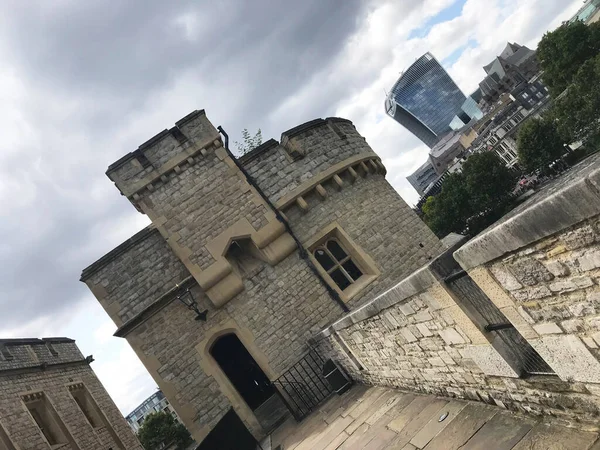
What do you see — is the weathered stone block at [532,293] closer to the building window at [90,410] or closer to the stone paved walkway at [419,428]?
the stone paved walkway at [419,428]

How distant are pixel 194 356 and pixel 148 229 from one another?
3677 millimetres

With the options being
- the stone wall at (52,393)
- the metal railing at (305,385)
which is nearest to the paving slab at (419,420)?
the metal railing at (305,385)

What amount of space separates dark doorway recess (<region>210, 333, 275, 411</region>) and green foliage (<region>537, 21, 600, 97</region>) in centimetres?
3884

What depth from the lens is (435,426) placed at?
4352mm

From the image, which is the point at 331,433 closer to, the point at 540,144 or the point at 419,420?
the point at 419,420

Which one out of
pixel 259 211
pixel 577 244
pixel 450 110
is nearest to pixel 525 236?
pixel 577 244


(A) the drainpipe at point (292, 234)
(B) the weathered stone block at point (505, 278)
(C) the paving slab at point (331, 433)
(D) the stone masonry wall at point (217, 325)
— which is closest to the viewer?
(B) the weathered stone block at point (505, 278)

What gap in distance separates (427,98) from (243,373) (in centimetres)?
15741

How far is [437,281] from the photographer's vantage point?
12.5 ft

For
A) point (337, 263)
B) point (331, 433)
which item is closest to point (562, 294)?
point (331, 433)

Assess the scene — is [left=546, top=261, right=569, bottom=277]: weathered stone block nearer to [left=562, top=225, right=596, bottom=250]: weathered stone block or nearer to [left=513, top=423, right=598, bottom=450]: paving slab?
[left=562, top=225, right=596, bottom=250]: weathered stone block

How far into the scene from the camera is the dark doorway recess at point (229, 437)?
6488 millimetres

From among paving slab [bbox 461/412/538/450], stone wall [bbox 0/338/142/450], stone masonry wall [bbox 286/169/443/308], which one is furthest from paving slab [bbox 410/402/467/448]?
stone wall [bbox 0/338/142/450]

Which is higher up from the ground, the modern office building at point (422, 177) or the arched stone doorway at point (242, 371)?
the modern office building at point (422, 177)
